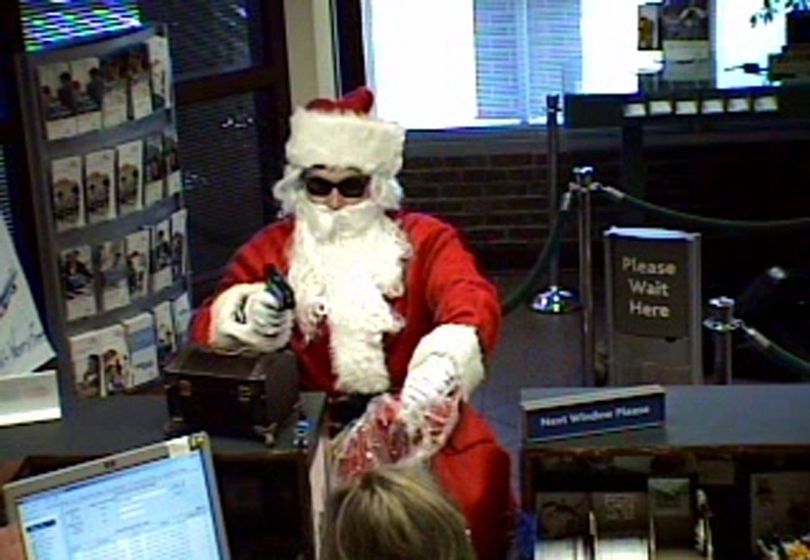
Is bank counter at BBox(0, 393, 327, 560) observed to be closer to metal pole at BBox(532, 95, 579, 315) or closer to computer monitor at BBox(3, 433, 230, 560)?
computer monitor at BBox(3, 433, 230, 560)

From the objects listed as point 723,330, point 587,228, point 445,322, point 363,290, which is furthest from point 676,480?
point 587,228

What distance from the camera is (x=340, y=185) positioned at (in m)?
3.10

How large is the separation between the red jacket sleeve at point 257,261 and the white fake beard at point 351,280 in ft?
0.10

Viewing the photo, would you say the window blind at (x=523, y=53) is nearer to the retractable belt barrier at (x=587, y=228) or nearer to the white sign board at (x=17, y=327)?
the retractable belt barrier at (x=587, y=228)

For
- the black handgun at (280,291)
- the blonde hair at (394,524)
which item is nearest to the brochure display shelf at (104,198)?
the black handgun at (280,291)

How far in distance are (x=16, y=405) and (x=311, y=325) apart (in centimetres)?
71

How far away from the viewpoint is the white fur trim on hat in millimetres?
3098

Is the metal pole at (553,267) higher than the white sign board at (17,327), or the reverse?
the white sign board at (17,327)

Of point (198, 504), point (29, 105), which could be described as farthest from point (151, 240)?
point (198, 504)

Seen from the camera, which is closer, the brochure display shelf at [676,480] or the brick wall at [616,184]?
the brochure display shelf at [676,480]

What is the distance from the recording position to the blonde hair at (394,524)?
175cm

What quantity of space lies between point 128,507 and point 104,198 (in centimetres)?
251

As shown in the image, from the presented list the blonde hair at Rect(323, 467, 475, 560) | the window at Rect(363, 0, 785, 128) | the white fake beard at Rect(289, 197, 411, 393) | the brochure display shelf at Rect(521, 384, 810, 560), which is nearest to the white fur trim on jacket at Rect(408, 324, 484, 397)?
the white fake beard at Rect(289, 197, 411, 393)

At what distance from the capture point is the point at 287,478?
2.43 metres
